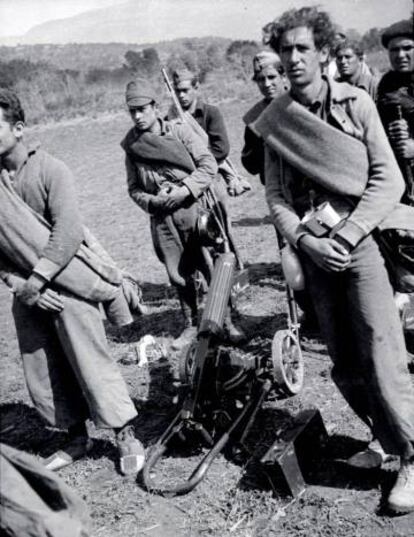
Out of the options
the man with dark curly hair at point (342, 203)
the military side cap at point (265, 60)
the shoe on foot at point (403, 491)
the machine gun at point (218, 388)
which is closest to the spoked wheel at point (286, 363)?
the machine gun at point (218, 388)

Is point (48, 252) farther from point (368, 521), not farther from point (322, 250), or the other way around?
point (368, 521)

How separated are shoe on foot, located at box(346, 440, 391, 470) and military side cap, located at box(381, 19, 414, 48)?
9.75ft

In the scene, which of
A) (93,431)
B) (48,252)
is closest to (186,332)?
(93,431)

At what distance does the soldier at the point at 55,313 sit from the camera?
3799 millimetres

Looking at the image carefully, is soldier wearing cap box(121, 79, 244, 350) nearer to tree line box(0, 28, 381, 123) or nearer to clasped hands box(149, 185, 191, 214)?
clasped hands box(149, 185, 191, 214)

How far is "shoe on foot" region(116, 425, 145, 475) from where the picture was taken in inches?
164

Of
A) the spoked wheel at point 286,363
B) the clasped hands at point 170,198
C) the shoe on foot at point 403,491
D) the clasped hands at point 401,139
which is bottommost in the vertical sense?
the shoe on foot at point 403,491

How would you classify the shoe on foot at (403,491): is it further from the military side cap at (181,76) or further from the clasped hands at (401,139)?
the military side cap at (181,76)

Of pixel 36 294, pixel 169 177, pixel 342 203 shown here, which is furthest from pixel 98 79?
pixel 342 203

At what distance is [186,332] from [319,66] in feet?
11.2

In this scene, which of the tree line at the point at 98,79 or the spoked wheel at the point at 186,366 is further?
the tree line at the point at 98,79

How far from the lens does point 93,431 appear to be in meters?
4.86

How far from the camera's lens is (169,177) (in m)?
5.62

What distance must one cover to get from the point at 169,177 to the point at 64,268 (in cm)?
196
